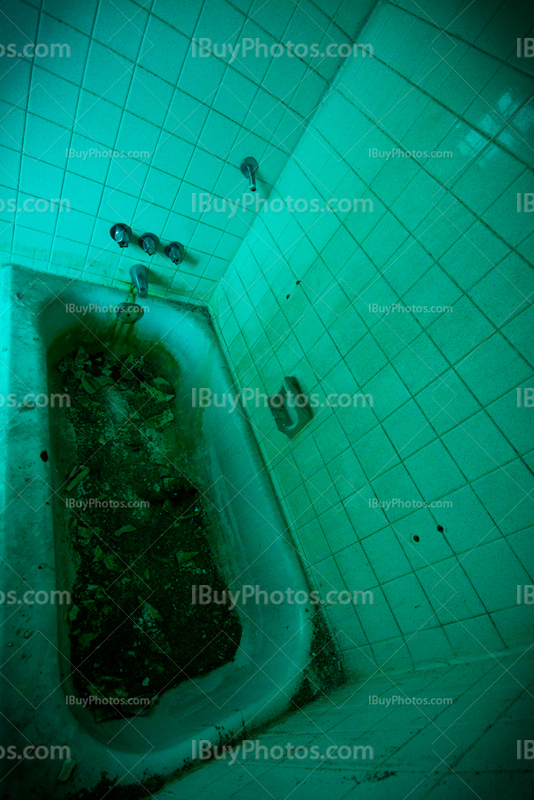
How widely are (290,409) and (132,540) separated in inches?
38.4

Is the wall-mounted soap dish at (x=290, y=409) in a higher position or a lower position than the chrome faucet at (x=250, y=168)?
lower

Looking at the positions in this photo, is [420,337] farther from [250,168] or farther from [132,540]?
[132,540]

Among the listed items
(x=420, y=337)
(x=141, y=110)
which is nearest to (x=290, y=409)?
(x=420, y=337)

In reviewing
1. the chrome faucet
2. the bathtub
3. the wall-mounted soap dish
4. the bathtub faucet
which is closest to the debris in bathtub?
the bathtub

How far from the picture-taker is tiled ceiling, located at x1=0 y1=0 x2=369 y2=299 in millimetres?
1227

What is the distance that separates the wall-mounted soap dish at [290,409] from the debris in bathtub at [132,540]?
706 millimetres

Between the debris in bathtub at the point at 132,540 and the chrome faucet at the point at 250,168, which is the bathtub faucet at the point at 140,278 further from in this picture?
the chrome faucet at the point at 250,168

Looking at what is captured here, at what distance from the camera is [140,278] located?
6.39ft

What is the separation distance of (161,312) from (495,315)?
1.78 metres

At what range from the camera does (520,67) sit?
87 cm

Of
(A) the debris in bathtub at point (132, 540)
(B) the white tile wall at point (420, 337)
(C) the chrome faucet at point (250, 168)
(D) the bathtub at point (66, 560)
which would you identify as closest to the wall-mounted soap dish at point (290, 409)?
(B) the white tile wall at point (420, 337)

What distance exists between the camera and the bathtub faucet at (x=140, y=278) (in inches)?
76.1

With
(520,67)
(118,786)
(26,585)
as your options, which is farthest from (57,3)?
(118,786)

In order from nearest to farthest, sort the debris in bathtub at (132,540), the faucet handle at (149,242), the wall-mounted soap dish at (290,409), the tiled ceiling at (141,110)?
the tiled ceiling at (141,110) < the debris in bathtub at (132,540) < the wall-mounted soap dish at (290,409) < the faucet handle at (149,242)
